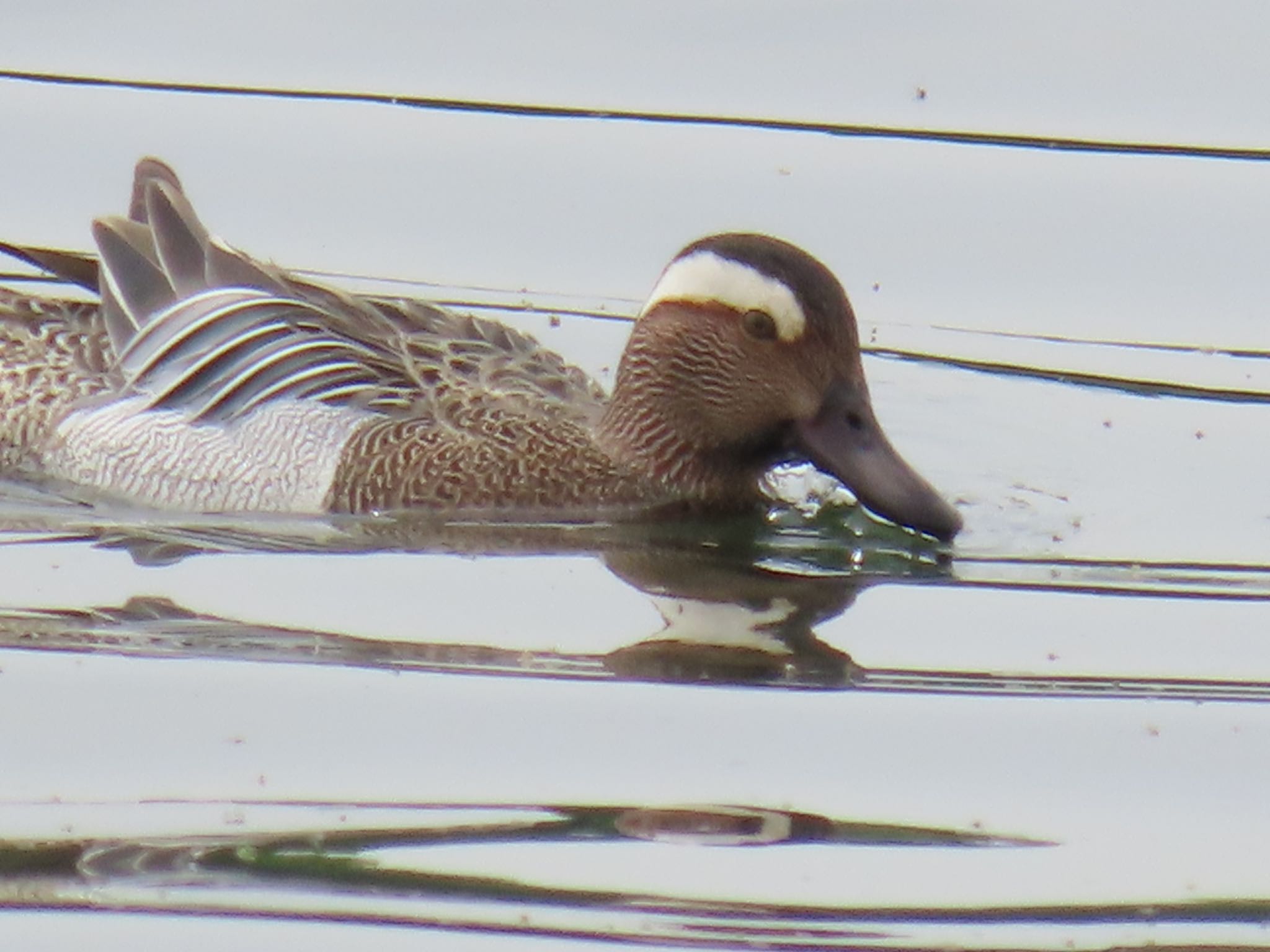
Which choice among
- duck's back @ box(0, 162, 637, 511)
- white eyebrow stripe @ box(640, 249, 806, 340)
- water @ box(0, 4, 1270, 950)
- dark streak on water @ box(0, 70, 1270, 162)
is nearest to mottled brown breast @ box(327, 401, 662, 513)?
duck's back @ box(0, 162, 637, 511)

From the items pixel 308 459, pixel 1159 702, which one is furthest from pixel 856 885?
pixel 308 459

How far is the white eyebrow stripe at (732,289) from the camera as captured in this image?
927 cm

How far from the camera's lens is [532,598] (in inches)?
350

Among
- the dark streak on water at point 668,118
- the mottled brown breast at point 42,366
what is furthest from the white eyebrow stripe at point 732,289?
the dark streak on water at point 668,118

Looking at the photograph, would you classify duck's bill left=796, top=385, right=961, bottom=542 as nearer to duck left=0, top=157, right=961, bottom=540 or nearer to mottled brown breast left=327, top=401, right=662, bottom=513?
duck left=0, top=157, right=961, bottom=540

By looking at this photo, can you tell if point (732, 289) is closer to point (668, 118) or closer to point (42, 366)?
point (42, 366)

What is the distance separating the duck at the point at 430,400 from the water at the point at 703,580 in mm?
160

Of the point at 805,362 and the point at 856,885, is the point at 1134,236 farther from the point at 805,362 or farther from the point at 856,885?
the point at 856,885

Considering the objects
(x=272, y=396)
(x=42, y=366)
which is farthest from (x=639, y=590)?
(x=42, y=366)

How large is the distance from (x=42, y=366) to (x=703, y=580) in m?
2.61

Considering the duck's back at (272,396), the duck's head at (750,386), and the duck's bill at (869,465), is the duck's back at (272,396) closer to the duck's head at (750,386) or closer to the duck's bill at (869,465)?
the duck's head at (750,386)

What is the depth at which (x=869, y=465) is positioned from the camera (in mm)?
9258

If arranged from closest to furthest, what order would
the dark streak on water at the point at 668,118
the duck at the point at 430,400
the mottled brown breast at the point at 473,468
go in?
the duck at the point at 430,400 < the mottled brown breast at the point at 473,468 < the dark streak on water at the point at 668,118

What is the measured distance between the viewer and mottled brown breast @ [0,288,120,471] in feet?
33.8
